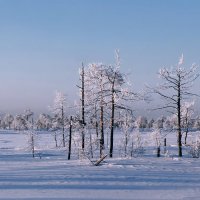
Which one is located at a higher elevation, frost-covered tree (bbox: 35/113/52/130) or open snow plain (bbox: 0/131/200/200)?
frost-covered tree (bbox: 35/113/52/130)

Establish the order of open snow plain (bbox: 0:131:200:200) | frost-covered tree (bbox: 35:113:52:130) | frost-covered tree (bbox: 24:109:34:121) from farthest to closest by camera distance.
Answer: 1. frost-covered tree (bbox: 35:113:52:130)
2. frost-covered tree (bbox: 24:109:34:121)
3. open snow plain (bbox: 0:131:200:200)

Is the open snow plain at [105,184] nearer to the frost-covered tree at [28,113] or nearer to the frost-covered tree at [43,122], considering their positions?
the frost-covered tree at [28,113]

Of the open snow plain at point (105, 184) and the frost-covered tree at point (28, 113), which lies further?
the frost-covered tree at point (28, 113)

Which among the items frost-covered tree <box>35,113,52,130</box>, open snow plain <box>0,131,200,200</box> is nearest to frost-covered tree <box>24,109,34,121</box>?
frost-covered tree <box>35,113,52,130</box>

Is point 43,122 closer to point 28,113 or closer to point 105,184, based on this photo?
point 28,113

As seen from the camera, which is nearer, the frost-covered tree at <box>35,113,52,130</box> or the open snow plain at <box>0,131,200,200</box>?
the open snow plain at <box>0,131,200,200</box>

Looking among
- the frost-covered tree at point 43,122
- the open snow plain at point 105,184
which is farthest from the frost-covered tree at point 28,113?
the open snow plain at point 105,184

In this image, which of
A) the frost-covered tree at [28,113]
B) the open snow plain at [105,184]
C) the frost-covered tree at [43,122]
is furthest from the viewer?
the frost-covered tree at [43,122]

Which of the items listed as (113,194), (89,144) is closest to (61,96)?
(89,144)

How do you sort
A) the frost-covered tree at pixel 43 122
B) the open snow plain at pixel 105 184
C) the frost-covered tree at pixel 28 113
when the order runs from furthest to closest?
the frost-covered tree at pixel 43 122 → the frost-covered tree at pixel 28 113 → the open snow plain at pixel 105 184

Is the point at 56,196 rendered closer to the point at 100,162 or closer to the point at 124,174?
the point at 124,174

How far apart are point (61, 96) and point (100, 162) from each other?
40.1 m

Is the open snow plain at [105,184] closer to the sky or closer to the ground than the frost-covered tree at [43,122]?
closer to the ground

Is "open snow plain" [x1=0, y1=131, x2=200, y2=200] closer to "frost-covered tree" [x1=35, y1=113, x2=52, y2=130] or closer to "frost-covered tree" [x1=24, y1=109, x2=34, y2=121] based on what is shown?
"frost-covered tree" [x1=24, y1=109, x2=34, y2=121]
